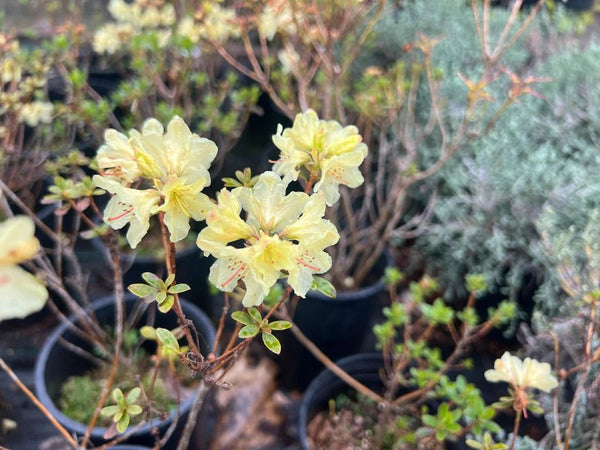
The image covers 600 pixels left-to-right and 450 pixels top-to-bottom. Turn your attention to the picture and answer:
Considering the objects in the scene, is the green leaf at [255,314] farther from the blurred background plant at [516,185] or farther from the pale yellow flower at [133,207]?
the blurred background plant at [516,185]

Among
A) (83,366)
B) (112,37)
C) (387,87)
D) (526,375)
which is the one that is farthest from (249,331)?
(112,37)

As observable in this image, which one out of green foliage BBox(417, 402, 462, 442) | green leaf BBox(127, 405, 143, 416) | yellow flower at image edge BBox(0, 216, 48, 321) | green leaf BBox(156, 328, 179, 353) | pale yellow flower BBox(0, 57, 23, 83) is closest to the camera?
yellow flower at image edge BBox(0, 216, 48, 321)

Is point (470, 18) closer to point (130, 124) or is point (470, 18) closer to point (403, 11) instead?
point (403, 11)

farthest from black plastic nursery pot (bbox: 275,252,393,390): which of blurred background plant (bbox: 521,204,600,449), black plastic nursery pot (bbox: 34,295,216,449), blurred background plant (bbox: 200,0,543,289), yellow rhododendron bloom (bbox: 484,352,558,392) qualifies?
yellow rhododendron bloom (bbox: 484,352,558,392)

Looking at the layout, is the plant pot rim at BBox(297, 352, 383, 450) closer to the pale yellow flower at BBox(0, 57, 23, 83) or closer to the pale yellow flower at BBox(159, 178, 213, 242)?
the pale yellow flower at BBox(159, 178, 213, 242)

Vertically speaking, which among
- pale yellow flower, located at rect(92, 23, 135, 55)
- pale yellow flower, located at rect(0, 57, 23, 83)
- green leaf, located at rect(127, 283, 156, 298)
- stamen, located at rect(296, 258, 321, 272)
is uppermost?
stamen, located at rect(296, 258, 321, 272)

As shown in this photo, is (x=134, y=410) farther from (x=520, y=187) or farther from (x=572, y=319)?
(x=520, y=187)

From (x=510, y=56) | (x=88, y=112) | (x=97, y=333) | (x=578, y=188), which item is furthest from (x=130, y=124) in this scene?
(x=510, y=56)
